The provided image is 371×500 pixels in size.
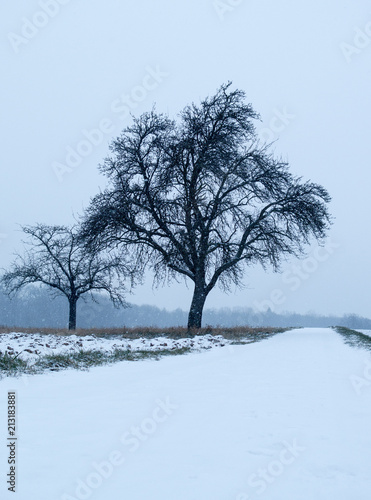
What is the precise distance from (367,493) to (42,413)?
2.65 meters

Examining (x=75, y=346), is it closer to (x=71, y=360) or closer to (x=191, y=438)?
(x=71, y=360)

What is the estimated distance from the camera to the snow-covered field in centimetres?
222

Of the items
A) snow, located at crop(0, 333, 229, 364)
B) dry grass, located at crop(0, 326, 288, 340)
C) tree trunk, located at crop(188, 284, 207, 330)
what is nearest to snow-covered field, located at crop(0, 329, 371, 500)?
snow, located at crop(0, 333, 229, 364)

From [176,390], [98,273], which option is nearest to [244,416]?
[176,390]

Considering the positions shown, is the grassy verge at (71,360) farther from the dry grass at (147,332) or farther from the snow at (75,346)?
the dry grass at (147,332)

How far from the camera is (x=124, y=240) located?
1747 centimetres

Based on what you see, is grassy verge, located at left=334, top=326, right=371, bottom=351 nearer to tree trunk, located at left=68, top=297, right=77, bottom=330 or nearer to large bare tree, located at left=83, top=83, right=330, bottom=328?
large bare tree, located at left=83, top=83, right=330, bottom=328

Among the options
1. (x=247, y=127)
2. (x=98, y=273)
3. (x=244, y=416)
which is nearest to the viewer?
(x=244, y=416)

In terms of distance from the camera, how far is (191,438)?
9.82ft

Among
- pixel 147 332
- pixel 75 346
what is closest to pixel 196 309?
pixel 147 332

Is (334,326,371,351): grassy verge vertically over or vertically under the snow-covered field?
under

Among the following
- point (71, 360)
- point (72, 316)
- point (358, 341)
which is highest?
point (72, 316)

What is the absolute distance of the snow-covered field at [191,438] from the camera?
222 cm

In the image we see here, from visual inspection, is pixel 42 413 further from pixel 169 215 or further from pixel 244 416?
pixel 169 215
